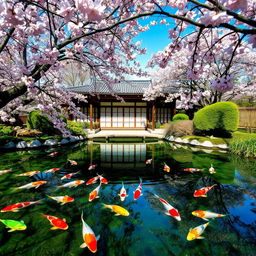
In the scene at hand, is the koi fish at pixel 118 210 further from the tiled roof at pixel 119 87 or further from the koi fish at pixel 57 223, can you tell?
the tiled roof at pixel 119 87

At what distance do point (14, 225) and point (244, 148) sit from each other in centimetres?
772

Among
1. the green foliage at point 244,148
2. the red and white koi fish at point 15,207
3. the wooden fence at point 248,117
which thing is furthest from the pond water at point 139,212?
the wooden fence at point 248,117

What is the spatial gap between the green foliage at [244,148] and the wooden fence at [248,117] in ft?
25.5

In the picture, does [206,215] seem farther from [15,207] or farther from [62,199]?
[15,207]

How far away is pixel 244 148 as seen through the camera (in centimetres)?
688

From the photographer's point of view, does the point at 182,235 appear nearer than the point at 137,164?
Yes

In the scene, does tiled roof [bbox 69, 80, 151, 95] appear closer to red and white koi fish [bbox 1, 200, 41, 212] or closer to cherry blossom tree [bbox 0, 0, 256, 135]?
cherry blossom tree [bbox 0, 0, 256, 135]

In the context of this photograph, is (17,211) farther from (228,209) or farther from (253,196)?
(253,196)

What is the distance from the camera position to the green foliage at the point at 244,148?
6707mm

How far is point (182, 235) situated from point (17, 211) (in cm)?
274

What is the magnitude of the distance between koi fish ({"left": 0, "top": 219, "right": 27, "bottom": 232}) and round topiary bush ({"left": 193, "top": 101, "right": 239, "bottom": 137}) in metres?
8.83

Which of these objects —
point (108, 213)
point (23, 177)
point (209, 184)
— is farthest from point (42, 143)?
point (209, 184)

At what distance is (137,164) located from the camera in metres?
5.96

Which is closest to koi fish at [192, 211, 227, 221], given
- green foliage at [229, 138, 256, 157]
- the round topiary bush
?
green foliage at [229, 138, 256, 157]
